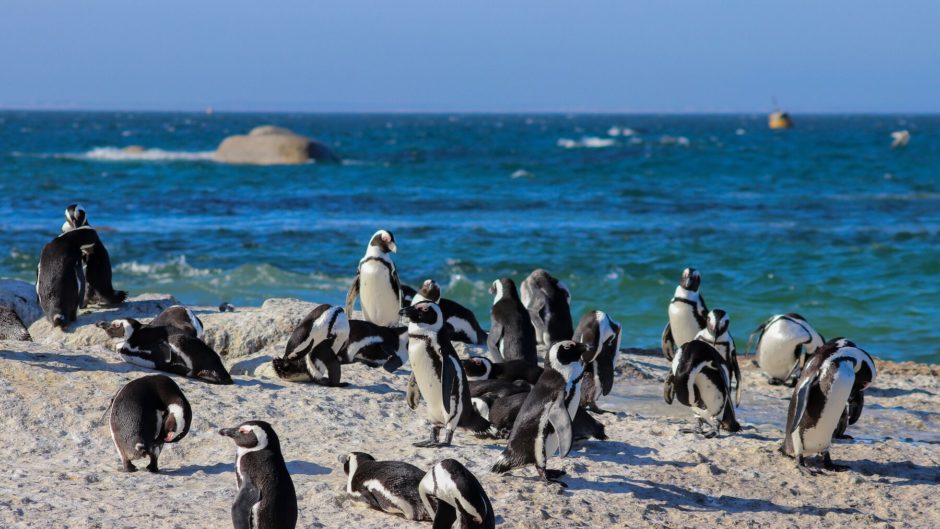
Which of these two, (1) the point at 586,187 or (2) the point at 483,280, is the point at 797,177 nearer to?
(1) the point at 586,187

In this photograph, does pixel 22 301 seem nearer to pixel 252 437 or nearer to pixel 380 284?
pixel 380 284

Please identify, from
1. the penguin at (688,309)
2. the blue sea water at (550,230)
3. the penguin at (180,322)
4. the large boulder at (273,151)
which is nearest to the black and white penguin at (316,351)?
the penguin at (180,322)

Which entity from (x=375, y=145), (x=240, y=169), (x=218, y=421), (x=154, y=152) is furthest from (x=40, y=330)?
(x=375, y=145)

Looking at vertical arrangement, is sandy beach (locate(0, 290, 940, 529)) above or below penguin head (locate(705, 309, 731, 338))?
below

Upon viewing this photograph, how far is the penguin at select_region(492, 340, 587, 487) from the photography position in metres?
5.21

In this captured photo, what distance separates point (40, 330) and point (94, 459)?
331 cm

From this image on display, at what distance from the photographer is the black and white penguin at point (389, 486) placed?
4.80m

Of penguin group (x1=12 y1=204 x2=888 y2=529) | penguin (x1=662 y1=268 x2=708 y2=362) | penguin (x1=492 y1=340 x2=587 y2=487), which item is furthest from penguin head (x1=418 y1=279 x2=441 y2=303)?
penguin (x1=662 y1=268 x2=708 y2=362)

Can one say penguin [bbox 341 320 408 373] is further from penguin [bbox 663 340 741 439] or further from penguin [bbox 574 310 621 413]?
penguin [bbox 663 340 741 439]

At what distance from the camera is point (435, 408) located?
5.92 m

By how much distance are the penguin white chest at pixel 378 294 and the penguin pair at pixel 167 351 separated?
2.00 metres

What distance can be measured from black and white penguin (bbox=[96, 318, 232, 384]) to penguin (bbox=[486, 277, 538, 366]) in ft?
6.40

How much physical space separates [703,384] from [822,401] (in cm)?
74

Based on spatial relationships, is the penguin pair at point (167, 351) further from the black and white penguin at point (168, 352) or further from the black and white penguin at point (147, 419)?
the black and white penguin at point (147, 419)
